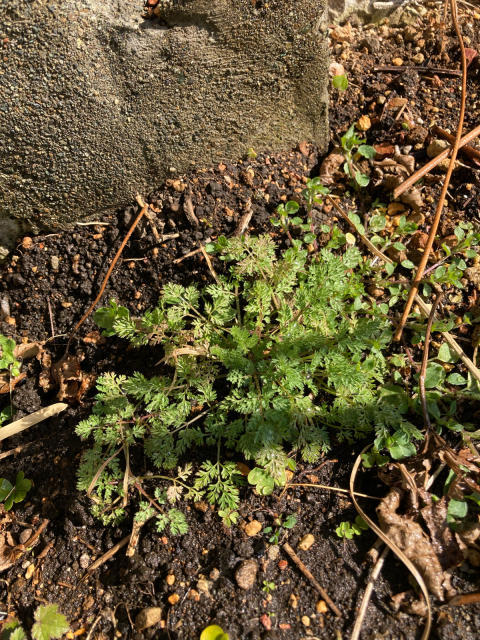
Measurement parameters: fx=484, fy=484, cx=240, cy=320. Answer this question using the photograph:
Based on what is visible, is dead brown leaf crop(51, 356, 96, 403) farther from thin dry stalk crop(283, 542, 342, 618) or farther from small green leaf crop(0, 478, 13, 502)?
thin dry stalk crop(283, 542, 342, 618)

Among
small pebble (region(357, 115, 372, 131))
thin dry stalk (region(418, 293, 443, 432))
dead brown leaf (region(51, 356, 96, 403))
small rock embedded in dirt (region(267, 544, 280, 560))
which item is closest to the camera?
small rock embedded in dirt (region(267, 544, 280, 560))

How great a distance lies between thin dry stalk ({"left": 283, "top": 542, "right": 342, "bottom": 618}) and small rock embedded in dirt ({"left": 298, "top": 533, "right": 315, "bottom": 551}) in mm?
41

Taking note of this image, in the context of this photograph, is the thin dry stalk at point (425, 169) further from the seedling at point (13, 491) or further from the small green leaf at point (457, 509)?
the seedling at point (13, 491)

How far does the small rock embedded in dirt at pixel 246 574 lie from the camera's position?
6.25ft

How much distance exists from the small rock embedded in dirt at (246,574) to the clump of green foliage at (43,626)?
27.7 inches

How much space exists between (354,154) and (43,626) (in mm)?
2693

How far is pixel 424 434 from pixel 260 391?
798 millimetres

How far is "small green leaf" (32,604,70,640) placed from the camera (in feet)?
6.19

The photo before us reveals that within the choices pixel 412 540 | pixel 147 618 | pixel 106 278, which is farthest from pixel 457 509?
pixel 106 278

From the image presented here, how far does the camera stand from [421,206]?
8.71ft

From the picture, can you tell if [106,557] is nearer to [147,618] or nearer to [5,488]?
[147,618]

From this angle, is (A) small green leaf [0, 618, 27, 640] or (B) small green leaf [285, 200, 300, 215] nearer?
(A) small green leaf [0, 618, 27, 640]

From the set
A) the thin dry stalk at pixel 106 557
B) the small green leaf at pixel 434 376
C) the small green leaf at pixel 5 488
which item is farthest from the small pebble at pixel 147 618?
the small green leaf at pixel 434 376

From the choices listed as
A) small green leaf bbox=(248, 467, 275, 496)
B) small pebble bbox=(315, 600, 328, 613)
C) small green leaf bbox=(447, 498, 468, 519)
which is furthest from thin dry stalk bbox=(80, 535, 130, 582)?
small green leaf bbox=(447, 498, 468, 519)
